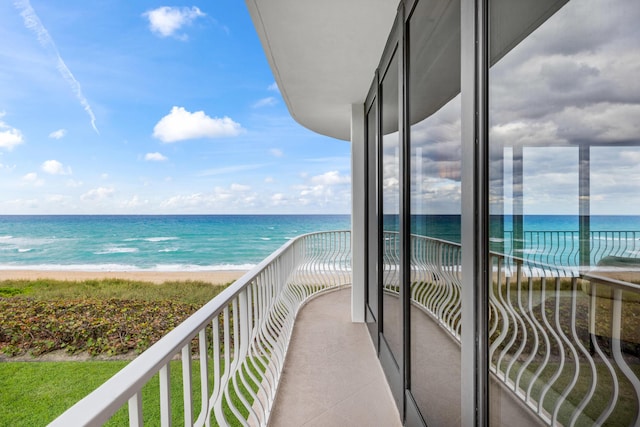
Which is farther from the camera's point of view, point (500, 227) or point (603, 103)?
point (500, 227)

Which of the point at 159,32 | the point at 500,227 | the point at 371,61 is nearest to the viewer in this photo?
the point at 500,227

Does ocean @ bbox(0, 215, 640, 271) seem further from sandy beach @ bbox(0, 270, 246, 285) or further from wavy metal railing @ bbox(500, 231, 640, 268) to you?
wavy metal railing @ bbox(500, 231, 640, 268)

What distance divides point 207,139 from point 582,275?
27.2 metres

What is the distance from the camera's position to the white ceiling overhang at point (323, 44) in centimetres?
216

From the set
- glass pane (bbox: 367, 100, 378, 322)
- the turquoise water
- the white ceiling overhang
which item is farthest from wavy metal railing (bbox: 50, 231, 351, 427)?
the turquoise water

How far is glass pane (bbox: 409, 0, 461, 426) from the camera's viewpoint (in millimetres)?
1279

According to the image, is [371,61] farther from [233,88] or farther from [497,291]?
[233,88]

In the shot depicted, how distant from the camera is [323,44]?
2.64 metres

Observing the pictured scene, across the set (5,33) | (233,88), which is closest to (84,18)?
(5,33)

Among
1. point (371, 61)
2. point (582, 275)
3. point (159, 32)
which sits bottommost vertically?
point (582, 275)

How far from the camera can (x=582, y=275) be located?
0.58 meters

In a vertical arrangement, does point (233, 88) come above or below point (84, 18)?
below

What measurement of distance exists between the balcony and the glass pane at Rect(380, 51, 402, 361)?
0.17 ft

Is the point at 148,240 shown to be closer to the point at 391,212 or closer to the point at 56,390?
the point at 56,390
